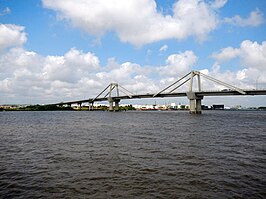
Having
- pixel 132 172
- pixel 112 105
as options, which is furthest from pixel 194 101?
pixel 132 172

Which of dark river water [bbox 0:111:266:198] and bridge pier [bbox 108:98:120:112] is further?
bridge pier [bbox 108:98:120:112]

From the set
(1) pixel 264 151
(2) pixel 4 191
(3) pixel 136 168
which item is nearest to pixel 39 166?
(2) pixel 4 191

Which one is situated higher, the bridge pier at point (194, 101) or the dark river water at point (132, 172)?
the bridge pier at point (194, 101)

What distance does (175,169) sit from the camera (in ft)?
41.0

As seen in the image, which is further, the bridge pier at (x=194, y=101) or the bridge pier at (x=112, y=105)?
the bridge pier at (x=112, y=105)

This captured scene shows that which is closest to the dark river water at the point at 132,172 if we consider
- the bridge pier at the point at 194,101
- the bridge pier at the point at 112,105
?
the bridge pier at the point at 194,101

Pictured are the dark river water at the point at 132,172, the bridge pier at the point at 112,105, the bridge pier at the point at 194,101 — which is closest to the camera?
the dark river water at the point at 132,172

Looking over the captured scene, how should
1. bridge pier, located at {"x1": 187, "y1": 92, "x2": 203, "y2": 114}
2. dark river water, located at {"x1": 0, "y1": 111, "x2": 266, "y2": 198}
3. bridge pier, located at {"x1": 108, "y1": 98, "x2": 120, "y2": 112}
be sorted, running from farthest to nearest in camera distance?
bridge pier, located at {"x1": 108, "y1": 98, "x2": 120, "y2": 112} → bridge pier, located at {"x1": 187, "y1": 92, "x2": 203, "y2": 114} → dark river water, located at {"x1": 0, "y1": 111, "x2": 266, "y2": 198}

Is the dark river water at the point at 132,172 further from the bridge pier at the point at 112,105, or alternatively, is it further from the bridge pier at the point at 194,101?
the bridge pier at the point at 112,105

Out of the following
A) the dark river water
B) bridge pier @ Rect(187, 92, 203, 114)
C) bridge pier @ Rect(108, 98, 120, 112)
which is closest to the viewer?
the dark river water

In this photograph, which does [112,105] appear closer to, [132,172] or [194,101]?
[194,101]

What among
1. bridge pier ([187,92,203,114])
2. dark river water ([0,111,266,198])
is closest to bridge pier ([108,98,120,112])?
bridge pier ([187,92,203,114])

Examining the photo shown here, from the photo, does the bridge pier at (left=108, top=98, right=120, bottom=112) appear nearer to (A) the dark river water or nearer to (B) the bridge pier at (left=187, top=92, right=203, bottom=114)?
(B) the bridge pier at (left=187, top=92, right=203, bottom=114)

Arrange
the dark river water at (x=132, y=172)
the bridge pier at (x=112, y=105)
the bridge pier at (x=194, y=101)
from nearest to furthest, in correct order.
Answer: 1. the dark river water at (x=132, y=172)
2. the bridge pier at (x=194, y=101)
3. the bridge pier at (x=112, y=105)
